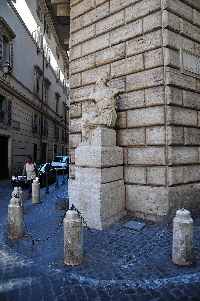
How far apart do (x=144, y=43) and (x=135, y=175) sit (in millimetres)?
3617

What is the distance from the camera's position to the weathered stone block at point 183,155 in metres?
5.01

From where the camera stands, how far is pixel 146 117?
17.4 ft

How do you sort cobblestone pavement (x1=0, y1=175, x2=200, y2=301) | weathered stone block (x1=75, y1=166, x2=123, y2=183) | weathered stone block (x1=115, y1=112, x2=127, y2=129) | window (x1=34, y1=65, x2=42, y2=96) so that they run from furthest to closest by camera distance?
window (x1=34, y1=65, x2=42, y2=96) < weathered stone block (x1=115, y1=112, x2=127, y2=129) < weathered stone block (x1=75, y1=166, x2=123, y2=183) < cobblestone pavement (x1=0, y1=175, x2=200, y2=301)

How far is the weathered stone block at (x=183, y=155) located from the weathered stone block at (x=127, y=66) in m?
2.40

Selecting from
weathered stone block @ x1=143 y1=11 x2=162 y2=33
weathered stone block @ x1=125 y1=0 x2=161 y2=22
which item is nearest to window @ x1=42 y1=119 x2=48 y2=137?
weathered stone block @ x1=125 y1=0 x2=161 y2=22

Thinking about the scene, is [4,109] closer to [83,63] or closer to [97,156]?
[83,63]

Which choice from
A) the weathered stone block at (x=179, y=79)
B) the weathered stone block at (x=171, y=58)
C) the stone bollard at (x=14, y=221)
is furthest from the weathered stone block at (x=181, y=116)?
the stone bollard at (x=14, y=221)

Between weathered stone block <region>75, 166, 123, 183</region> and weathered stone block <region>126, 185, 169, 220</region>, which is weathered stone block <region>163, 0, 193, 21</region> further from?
weathered stone block <region>126, 185, 169, 220</region>

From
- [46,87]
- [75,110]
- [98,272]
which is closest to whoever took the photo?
[98,272]

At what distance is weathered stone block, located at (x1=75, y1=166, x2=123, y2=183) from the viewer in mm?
4653

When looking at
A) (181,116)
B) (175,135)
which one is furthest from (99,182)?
(181,116)

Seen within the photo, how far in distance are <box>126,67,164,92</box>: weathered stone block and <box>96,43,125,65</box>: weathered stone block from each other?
0.79 metres

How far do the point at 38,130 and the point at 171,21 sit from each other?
16671 millimetres

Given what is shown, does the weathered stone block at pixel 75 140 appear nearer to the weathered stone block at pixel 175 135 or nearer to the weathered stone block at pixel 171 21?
the weathered stone block at pixel 175 135
